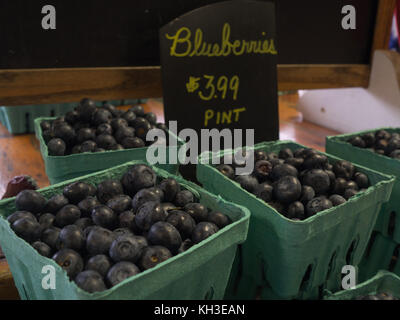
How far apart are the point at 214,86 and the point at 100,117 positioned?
1.27 feet

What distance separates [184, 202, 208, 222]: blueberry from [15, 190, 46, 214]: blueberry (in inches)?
12.2

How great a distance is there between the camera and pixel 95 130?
4.01ft

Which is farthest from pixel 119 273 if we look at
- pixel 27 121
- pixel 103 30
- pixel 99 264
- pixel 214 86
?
pixel 27 121

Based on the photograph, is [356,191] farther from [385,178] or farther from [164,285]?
[164,285]

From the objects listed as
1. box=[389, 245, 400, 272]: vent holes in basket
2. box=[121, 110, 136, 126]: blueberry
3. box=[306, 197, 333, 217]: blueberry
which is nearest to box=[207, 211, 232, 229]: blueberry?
box=[306, 197, 333, 217]: blueberry

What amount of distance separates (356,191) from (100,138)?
A: 71 cm

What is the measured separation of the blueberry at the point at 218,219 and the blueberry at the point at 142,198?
0.12 meters

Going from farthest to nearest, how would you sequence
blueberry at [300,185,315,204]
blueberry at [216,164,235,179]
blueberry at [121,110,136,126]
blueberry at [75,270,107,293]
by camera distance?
blueberry at [121,110,136,126] → blueberry at [216,164,235,179] → blueberry at [300,185,315,204] → blueberry at [75,270,107,293]

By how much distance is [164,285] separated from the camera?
0.67m

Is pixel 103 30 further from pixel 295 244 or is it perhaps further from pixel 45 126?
pixel 295 244

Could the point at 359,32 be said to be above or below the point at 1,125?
above

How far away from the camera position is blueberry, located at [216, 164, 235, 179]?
1.05m

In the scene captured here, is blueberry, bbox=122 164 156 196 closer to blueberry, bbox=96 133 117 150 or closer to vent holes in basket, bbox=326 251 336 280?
blueberry, bbox=96 133 117 150
